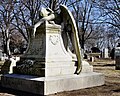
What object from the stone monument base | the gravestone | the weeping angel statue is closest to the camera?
the stone monument base

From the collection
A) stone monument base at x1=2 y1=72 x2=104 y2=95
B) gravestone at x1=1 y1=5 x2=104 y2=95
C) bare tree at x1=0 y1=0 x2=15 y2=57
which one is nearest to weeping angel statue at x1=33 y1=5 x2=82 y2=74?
gravestone at x1=1 y1=5 x2=104 y2=95

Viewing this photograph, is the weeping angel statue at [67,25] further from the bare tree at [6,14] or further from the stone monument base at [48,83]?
the bare tree at [6,14]

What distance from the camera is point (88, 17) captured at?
42375 millimetres

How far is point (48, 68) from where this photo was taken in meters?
7.89

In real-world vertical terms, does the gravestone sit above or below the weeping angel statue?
below

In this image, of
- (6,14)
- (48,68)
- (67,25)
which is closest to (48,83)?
(48,68)

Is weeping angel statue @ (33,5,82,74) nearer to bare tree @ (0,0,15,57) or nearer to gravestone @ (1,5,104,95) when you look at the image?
gravestone @ (1,5,104,95)

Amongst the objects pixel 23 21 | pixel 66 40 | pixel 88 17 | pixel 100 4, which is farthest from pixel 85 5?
pixel 66 40

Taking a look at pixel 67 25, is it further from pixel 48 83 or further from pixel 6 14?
pixel 6 14

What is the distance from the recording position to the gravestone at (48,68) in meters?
7.52

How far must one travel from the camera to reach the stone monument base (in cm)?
719

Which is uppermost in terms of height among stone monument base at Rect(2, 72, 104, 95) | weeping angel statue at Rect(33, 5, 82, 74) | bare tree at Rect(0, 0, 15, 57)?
bare tree at Rect(0, 0, 15, 57)

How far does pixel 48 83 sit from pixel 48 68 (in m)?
0.80

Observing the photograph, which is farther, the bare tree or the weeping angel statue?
the bare tree
